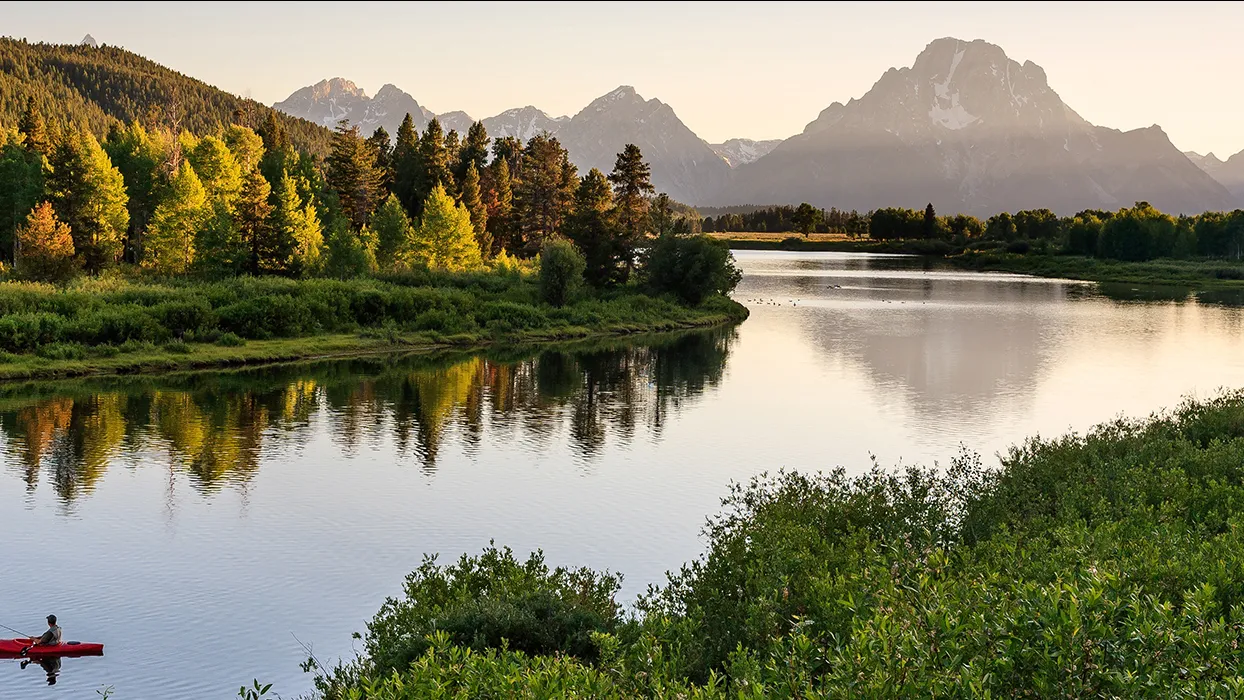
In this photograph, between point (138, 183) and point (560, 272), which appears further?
point (138, 183)

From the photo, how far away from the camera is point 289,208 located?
95.6 m

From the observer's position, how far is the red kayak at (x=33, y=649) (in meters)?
22.0

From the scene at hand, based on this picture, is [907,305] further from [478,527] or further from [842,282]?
[478,527]

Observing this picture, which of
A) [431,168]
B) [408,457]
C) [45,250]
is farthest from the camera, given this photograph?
[431,168]

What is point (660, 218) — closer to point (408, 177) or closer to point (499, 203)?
point (499, 203)

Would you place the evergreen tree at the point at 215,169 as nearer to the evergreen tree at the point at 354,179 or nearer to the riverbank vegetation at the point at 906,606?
the evergreen tree at the point at 354,179

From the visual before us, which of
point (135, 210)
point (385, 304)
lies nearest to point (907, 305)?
point (385, 304)

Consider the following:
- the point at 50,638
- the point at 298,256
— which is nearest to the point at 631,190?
the point at 298,256

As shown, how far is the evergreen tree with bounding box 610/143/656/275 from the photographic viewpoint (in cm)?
11356

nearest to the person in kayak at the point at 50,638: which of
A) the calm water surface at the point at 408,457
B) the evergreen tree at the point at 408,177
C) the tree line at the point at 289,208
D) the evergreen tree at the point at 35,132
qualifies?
the calm water surface at the point at 408,457

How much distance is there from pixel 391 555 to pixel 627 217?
284ft

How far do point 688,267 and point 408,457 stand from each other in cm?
6567

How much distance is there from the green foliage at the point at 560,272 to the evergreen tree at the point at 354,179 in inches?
1629

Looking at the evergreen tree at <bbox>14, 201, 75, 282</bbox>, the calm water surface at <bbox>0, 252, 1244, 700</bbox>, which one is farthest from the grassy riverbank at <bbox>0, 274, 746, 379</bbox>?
the evergreen tree at <bbox>14, 201, 75, 282</bbox>
